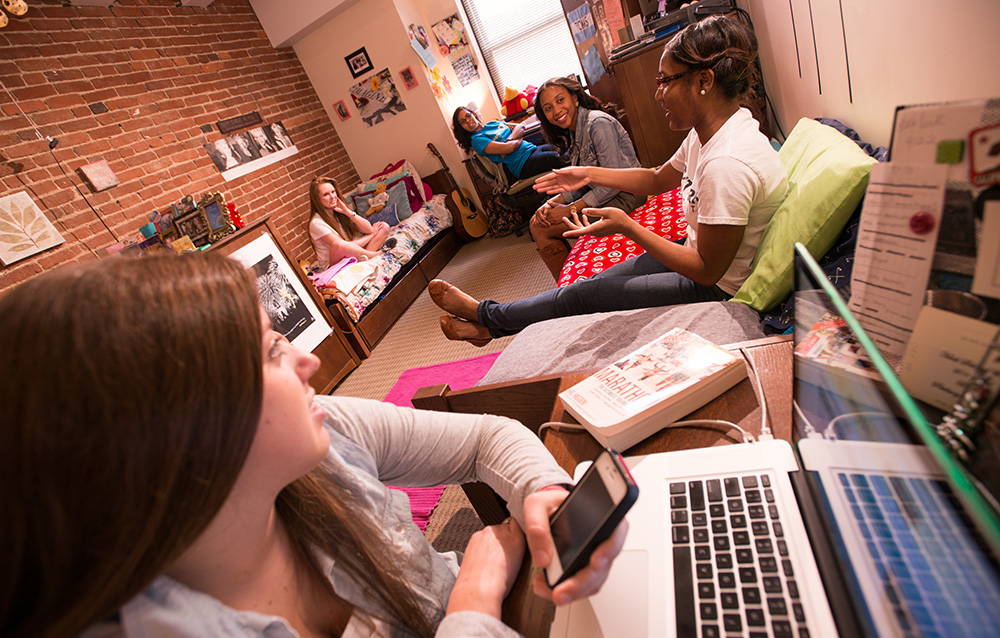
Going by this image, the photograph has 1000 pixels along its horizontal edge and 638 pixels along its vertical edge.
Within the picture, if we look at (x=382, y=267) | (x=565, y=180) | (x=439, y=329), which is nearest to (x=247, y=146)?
(x=382, y=267)

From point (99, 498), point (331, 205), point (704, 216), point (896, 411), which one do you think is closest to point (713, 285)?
point (704, 216)

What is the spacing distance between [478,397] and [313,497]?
492 mm

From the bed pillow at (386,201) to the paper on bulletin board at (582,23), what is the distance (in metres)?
2.07

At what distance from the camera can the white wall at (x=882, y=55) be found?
2.51 feet

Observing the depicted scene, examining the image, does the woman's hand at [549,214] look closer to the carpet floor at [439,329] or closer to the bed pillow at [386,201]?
the carpet floor at [439,329]

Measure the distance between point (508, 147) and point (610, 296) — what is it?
7.81 ft

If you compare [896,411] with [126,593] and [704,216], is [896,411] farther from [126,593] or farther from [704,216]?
[704,216]

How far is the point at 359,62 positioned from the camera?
4625 mm

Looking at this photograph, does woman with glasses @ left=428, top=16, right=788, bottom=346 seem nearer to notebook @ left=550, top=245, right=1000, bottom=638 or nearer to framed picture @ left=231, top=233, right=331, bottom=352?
notebook @ left=550, top=245, right=1000, bottom=638

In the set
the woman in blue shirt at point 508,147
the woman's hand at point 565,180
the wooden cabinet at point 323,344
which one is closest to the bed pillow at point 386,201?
the woman in blue shirt at point 508,147

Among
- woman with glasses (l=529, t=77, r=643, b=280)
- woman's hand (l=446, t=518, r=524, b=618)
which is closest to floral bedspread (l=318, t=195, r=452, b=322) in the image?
woman with glasses (l=529, t=77, r=643, b=280)

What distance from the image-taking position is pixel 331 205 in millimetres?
3766

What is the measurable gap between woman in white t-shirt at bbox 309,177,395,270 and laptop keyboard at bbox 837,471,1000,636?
3.64 meters

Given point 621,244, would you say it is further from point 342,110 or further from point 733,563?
point 342,110
